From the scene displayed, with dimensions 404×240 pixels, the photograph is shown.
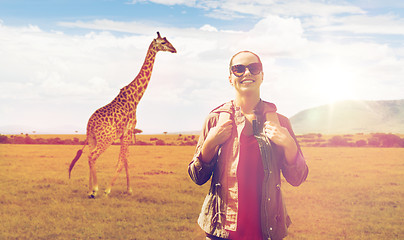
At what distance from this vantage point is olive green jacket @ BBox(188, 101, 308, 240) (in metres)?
3.46

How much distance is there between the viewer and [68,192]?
545 inches

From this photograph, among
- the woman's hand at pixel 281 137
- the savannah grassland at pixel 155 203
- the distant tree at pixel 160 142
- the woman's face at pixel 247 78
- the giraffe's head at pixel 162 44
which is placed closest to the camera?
the woman's hand at pixel 281 137

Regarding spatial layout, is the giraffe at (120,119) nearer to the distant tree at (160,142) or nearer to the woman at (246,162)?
the woman at (246,162)

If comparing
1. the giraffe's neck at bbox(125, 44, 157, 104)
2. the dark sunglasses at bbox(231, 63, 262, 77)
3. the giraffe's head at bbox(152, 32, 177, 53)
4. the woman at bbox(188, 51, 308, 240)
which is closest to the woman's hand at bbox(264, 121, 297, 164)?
the woman at bbox(188, 51, 308, 240)

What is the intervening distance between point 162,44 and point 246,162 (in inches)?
383

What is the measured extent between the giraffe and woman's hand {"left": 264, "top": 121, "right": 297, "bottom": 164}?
9428mm

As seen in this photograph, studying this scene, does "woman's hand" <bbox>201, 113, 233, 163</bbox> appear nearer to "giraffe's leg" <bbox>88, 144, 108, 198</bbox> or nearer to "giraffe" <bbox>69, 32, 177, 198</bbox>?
"giraffe" <bbox>69, 32, 177, 198</bbox>

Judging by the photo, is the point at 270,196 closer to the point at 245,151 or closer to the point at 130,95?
the point at 245,151

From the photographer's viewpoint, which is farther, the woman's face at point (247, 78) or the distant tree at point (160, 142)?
the distant tree at point (160, 142)

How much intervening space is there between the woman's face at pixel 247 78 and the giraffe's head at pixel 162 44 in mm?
9060

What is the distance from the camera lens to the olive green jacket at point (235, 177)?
3457 millimetres

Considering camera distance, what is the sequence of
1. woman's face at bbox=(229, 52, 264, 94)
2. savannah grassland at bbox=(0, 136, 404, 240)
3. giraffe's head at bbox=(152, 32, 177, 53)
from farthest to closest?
giraffe's head at bbox=(152, 32, 177, 53)
savannah grassland at bbox=(0, 136, 404, 240)
woman's face at bbox=(229, 52, 264, 94)

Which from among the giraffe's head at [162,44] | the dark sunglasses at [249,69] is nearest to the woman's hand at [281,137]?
the dark sunglasses at [249,69]

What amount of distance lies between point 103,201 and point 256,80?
32.5 feet
